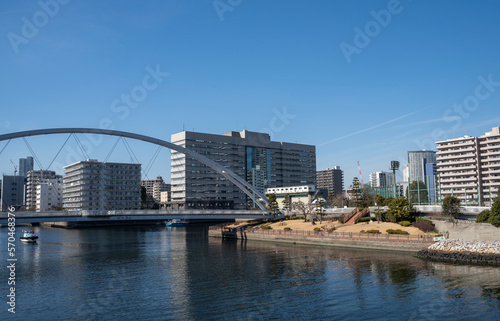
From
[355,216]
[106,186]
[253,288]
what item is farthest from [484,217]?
[106,186]

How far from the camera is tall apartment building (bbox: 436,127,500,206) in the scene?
133250 mm

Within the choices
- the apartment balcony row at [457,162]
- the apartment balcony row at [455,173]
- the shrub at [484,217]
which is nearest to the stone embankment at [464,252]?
the shrub at [484,217]

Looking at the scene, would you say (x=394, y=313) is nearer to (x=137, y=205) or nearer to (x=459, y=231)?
(x=459, y=231)

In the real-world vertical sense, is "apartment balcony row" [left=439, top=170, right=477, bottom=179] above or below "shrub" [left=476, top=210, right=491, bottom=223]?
above

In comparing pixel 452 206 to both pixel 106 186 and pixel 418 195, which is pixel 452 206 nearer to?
pixel 418 195

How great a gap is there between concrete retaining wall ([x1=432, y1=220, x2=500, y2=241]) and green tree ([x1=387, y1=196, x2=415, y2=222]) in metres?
11.5

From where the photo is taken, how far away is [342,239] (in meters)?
71.9

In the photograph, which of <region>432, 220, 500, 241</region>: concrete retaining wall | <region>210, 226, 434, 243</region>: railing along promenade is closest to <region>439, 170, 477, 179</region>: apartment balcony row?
<region>432, 220, 500, 241</region>: concrete retaining wall

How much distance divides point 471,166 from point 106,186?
138750 millimetres

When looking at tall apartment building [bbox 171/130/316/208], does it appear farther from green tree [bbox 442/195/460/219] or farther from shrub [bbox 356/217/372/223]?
green tree [bbox 442/195/460/219]

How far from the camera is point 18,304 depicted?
114ft

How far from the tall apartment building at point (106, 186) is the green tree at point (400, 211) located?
123 meters

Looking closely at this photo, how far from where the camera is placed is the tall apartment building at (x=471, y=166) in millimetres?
133250

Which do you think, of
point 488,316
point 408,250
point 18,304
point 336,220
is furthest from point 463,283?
point 336,220
